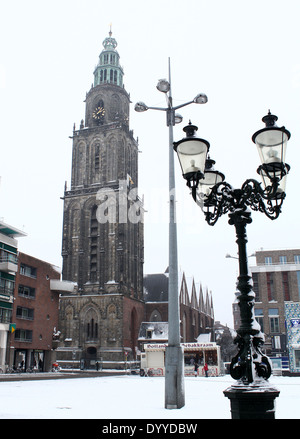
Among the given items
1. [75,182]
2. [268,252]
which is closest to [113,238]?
[75,182]

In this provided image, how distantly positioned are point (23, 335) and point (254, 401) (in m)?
41.7

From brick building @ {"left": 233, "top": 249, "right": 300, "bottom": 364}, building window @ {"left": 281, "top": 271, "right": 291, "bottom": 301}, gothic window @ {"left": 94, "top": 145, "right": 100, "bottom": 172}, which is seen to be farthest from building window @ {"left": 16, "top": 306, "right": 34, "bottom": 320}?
building window @ {"left": 281, "top": 271, "right": 291, "bottom": 301}

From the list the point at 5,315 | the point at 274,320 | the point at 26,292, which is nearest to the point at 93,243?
the point at 26,292

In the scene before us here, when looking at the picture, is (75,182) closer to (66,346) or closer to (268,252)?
(66,346)

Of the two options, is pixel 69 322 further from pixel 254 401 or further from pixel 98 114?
pixel 254 401

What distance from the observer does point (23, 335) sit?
43.5 meters

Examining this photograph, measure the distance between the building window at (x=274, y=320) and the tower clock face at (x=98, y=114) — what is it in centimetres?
4173

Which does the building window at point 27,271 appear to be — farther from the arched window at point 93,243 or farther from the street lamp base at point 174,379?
the street lamp base at point 174,379

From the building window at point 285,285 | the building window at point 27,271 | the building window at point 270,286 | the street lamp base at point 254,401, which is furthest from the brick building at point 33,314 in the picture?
the street lamp base at point 254,401

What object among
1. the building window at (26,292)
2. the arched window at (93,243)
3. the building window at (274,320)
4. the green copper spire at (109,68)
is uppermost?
the green copper spire at (109,68)

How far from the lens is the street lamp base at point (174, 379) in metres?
11.5

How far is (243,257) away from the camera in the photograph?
6801mm

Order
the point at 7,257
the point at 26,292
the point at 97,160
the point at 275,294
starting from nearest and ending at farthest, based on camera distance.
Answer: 1. the point at 7,257
2. the point at 26,292
3. the point at 275,294
4. the point at 97,160
